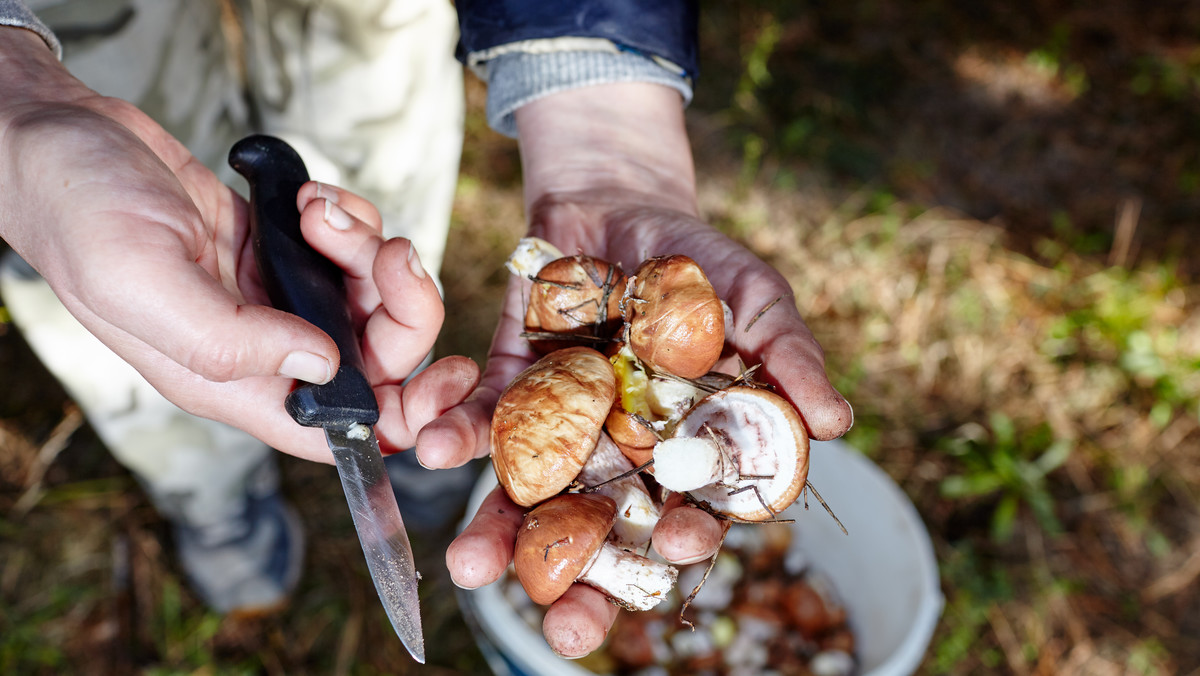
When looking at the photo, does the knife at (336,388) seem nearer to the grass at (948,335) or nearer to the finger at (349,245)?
the finger at (349,245)

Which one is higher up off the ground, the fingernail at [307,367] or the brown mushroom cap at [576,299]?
the fingernail at [307,367]

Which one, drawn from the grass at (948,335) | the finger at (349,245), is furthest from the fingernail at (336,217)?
the grass at (948,335)

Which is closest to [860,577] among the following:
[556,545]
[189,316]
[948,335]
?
[948,335]

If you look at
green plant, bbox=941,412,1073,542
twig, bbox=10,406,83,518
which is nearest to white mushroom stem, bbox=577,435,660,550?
green plant, bbox=941,412,1073,542

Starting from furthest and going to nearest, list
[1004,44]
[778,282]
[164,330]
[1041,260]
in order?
[1004,44] < [1041,260] < [778,282] < [164,330]

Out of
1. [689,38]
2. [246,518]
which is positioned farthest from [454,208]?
[689,38]

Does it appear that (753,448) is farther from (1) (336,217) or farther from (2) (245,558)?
(2) (245,558)

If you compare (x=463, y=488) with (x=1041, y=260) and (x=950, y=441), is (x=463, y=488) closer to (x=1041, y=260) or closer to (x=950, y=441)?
(x=950, y=441)
